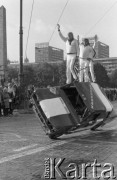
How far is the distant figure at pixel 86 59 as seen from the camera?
12.5 metres

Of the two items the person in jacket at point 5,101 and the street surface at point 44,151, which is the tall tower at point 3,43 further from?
the street surface at point 44,151

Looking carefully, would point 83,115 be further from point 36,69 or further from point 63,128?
point 36,69

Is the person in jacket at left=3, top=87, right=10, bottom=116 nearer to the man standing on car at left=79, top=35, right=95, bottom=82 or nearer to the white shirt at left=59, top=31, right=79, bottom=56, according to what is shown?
the man standing on car at left=79, top=35, right=95, bottom=82

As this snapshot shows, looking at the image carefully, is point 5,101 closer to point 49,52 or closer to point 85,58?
point 85,58

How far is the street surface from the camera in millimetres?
6180

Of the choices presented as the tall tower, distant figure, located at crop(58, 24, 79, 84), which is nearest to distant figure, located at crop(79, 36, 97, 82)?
distant figure, located at crop(58, 24, 79, 84)

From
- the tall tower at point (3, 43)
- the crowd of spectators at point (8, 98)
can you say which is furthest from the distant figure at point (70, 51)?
the tall tower at point (3, 43)

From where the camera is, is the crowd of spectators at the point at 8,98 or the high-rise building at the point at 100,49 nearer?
the high-rise building at the point at 100,49

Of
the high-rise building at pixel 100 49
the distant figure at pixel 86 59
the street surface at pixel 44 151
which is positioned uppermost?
the high-rise building at pixel 100 49

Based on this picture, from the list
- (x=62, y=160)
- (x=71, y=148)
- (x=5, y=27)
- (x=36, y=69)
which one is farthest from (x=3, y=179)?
(x=36, y=69)

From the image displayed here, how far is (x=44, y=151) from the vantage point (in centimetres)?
→ 781

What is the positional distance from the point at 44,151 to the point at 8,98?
9.82 meters

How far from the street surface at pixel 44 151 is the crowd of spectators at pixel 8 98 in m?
6.13

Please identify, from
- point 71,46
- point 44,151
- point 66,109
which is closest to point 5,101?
point 71,46
